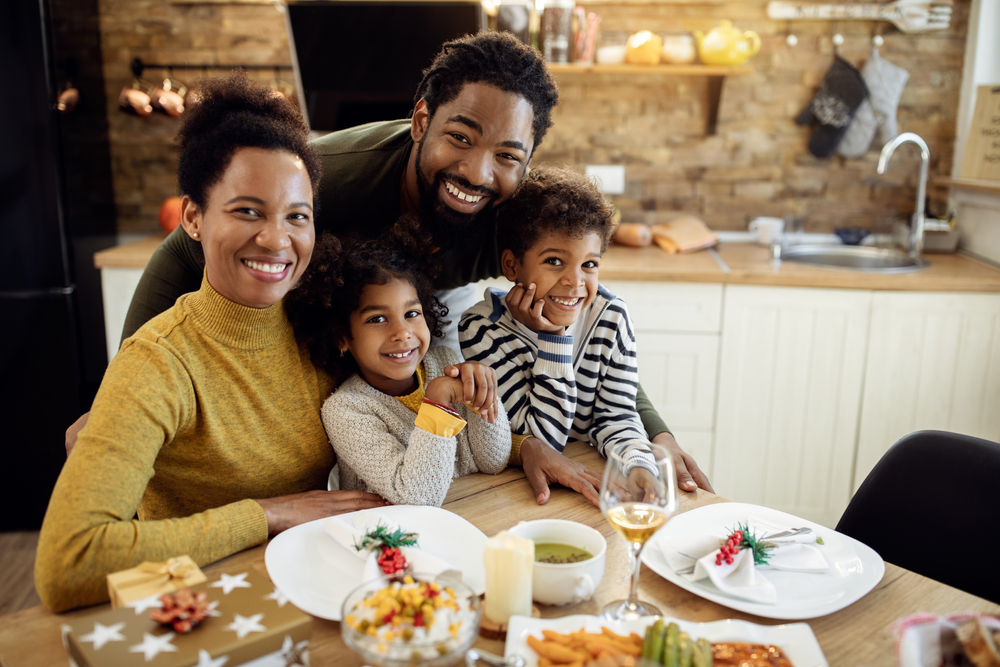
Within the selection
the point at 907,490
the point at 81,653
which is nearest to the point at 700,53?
the point at 907,490

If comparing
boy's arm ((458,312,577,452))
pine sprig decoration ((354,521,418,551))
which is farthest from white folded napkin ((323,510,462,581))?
boy's arm ((458,312,577,452))

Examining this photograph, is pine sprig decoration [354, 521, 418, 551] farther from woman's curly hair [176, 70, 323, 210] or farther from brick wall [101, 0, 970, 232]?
brick wall [101, 0, 970, 232]

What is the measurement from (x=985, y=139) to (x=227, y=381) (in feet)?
9.61

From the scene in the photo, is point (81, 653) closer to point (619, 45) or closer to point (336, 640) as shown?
point (336, 640)

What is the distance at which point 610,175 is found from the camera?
Result: 10.6 ft

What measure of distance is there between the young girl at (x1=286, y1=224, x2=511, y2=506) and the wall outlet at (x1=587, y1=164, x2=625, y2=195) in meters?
2.01

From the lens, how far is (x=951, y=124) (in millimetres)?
3141

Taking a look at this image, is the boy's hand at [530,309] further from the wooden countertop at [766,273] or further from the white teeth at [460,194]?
the wooden countertop at [766,273]

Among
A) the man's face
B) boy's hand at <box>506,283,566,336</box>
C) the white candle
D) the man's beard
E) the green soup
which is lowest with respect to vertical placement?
the green soup

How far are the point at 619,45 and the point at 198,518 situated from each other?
2619 millimetres

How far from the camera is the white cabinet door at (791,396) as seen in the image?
266cm

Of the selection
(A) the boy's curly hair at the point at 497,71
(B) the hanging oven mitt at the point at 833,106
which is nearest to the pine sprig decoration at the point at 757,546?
(A) the boy's curly hair at the point at 497,71

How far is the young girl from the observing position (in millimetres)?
1172

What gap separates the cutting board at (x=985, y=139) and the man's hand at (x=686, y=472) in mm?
2171
